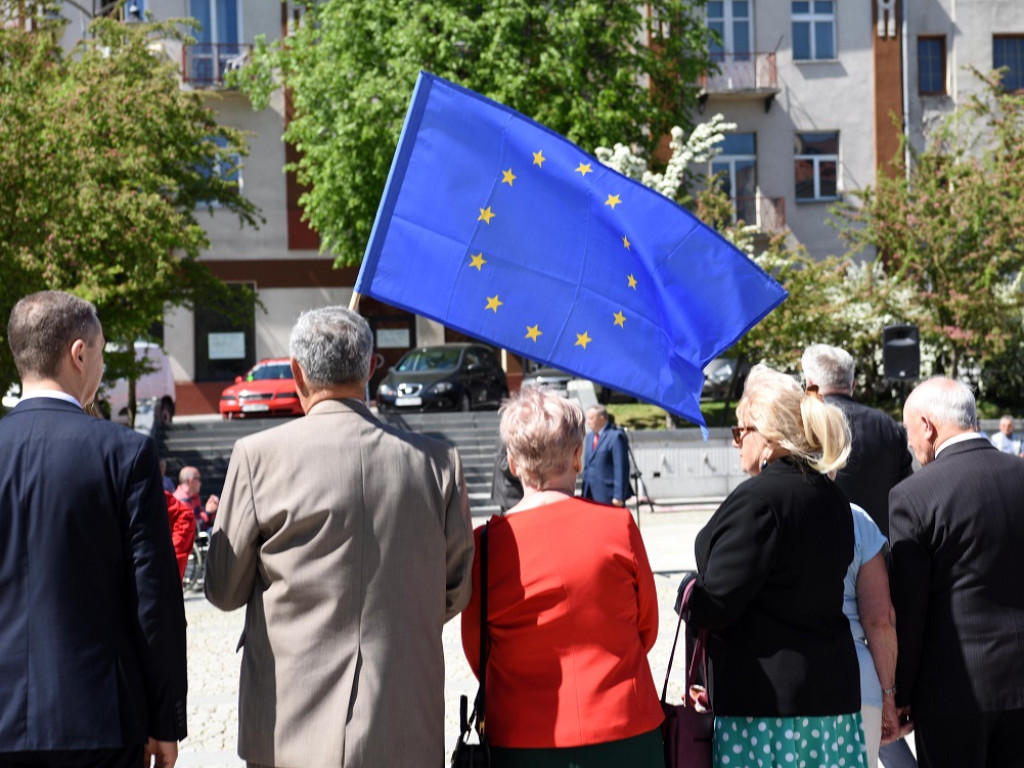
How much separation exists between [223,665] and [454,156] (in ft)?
18.5

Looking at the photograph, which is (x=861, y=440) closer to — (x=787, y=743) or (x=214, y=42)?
(x=787, y=743)

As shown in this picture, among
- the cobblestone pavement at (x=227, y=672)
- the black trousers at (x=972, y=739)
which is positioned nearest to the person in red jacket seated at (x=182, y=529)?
the cobblestone pavement at (x=227, y=672)

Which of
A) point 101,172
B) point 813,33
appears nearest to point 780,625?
point 101,172

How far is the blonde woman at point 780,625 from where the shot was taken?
395 cm

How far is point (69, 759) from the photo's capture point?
3.46m

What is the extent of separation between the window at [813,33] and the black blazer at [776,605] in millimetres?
34733

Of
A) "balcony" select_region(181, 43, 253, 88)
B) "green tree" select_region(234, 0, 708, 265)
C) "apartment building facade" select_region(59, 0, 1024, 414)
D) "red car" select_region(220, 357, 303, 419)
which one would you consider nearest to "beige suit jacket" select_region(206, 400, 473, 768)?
"green tree" select_region(234, 0, 708, 265)

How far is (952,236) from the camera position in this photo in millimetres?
26906

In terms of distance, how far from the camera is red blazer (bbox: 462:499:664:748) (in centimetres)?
370

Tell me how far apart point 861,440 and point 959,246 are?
22.5m

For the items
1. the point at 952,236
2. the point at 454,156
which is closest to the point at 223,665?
the point at 454,156

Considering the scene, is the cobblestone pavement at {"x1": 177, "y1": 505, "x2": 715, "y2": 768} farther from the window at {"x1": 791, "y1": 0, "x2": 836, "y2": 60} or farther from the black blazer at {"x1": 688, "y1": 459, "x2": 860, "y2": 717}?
the window at {"x1": 791, "y1": 0, "x2": 836, "y2": 60}

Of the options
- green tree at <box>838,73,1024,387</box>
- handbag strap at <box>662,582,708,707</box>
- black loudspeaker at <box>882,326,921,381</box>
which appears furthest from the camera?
green tree at <box>838,73,1024,387</box>

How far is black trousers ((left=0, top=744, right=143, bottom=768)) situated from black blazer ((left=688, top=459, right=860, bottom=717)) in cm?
174
